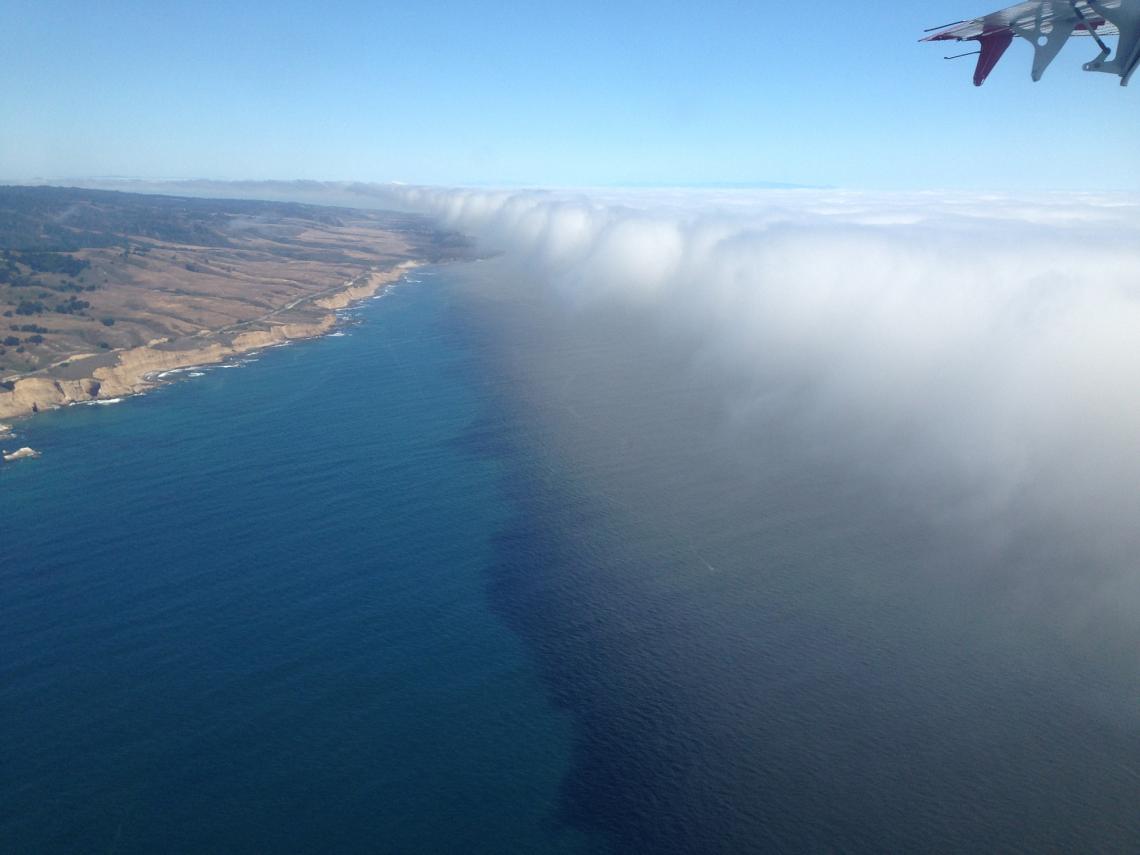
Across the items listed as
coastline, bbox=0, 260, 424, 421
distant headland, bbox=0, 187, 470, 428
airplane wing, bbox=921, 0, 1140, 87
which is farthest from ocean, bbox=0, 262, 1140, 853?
airplane wing, bbox=921, 0, 1140, 87

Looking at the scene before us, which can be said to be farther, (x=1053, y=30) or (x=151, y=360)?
(x=151, y=360)

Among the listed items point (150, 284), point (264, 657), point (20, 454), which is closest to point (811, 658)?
point (264, 657)

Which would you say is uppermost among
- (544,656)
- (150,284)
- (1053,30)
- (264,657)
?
(1053,30)

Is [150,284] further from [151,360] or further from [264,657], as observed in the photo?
A: [264,657]

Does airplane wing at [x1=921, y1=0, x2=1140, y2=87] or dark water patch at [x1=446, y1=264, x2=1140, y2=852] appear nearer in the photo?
airplane wing at [x1=921, y1=0, x2=1140, y2=87]

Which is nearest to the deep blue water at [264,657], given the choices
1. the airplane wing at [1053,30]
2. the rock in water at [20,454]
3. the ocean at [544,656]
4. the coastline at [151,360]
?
the ocean at [544,656]

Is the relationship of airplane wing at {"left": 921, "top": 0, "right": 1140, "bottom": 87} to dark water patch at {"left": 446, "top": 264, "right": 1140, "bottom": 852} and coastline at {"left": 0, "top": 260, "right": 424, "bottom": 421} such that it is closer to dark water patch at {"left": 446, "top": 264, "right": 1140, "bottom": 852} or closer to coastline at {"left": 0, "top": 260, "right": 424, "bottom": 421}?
dark water patch at {"left": 446, "top": 264, "right": 1140, "bottom": 852}

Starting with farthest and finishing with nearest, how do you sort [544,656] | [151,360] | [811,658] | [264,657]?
[151,360]
[544,656]
[811,658]
[264,657]
